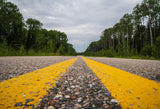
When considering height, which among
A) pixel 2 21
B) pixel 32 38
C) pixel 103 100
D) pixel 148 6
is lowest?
pixel 103 100

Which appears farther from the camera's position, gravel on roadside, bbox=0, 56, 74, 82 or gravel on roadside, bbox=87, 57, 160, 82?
gravel on roadside, bbox=87, 57, 160, 82

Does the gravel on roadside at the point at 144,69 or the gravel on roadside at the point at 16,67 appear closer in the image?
the gravel on roadside at the point at 16,67

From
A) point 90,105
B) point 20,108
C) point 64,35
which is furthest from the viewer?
point 64,35

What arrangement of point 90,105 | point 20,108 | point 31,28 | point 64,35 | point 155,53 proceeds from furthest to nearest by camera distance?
point 64,35, point 31,28, point 155,53, point 90,105, point 20,108

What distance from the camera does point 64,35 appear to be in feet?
198

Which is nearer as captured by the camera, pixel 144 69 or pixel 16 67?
pixel 16 67

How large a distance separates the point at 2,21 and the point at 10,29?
322 centimetres

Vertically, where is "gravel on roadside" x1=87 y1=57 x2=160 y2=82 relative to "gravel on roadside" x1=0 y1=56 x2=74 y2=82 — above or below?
below

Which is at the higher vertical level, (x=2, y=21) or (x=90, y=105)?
(x=2, y=21)

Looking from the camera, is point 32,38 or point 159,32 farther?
point 32,38

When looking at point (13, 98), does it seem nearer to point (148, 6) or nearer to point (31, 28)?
point (148, 6)

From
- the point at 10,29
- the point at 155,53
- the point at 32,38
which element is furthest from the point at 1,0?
the point at 155,53

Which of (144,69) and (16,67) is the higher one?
(16,67)

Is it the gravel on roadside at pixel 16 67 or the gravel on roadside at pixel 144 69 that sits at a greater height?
the gravel on roadside at pixel 16 67
